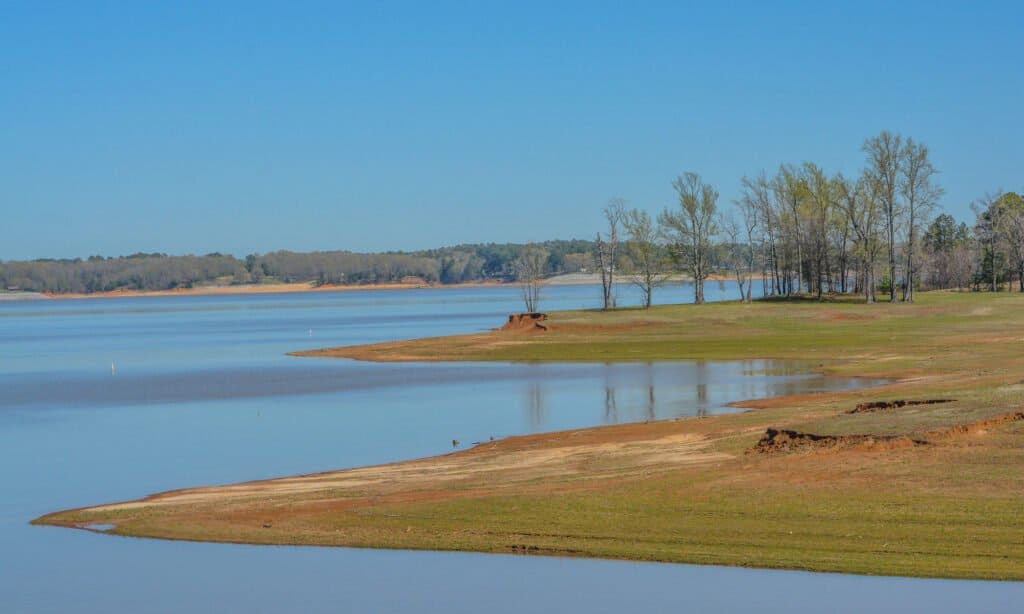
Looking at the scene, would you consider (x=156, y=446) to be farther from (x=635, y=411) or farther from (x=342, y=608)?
(x=342, y=608)

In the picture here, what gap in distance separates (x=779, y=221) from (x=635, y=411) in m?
74.4

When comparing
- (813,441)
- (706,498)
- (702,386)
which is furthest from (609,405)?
(706,498)

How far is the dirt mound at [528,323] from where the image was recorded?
80.6m

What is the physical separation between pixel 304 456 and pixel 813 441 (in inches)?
542

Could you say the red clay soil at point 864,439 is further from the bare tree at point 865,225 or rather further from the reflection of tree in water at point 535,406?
the bare tree at point 865,225

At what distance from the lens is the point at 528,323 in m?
82.9

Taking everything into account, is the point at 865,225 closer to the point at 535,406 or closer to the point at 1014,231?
the point at 1014,231

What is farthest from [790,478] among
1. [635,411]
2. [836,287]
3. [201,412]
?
[836,287]

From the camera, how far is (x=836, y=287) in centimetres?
11612

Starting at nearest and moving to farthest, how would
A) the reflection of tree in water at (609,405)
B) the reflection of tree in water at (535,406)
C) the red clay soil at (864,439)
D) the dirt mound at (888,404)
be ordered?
the red clay soil at (864,439) < the dirt mound at (888,404) < the reflection of tree in water at (535,406) < the reflection of tree in water at (609,405)

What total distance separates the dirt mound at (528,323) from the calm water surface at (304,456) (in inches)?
601

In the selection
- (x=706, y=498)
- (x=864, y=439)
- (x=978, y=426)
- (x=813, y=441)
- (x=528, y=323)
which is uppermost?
(x=978, y=426)

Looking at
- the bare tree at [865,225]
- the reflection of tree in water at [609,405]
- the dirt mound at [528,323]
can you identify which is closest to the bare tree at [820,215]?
the bare tree at [865,225]

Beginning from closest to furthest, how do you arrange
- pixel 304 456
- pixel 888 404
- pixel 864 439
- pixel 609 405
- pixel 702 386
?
1. pixel 864 439
2. pixel 888 404
3. pixel 304 456
4. pixel 609 405
5. pixel 702 386
